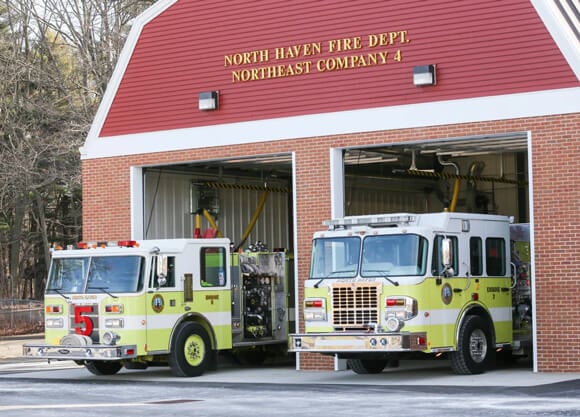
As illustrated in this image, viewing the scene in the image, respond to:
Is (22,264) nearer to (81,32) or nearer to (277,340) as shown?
(81,32)

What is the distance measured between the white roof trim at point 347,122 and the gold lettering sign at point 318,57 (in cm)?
89

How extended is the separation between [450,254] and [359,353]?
217 centimetres

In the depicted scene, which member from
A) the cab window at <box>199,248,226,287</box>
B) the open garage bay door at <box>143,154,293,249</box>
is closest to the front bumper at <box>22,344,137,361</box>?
the cab window at <box>199,248,226,287</box>

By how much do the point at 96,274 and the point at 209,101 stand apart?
→ 494cm

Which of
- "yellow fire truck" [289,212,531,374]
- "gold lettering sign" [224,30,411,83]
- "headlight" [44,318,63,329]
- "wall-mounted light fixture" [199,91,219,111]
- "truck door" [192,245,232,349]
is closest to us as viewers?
"yellow fire truck" [289,212,531,374]

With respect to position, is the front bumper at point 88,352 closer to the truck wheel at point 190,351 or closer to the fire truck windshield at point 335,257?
the truck wheel at point 190,351

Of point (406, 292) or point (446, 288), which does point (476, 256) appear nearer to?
point (446, 288)

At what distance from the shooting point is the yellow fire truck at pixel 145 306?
20984 mm

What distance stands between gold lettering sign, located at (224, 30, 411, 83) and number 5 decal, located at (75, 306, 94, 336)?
593 cm

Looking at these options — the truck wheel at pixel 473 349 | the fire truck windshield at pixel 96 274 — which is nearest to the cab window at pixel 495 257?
the truck wheel at pixel 473 349

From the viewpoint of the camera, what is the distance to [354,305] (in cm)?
1991

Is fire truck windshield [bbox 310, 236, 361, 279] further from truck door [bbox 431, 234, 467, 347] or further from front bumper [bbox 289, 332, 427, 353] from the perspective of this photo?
truck door [bbox 431, 234, 467, 347]

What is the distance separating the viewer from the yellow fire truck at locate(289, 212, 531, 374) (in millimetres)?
19516

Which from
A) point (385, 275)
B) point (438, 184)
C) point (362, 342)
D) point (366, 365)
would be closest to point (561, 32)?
point (385, 275)
